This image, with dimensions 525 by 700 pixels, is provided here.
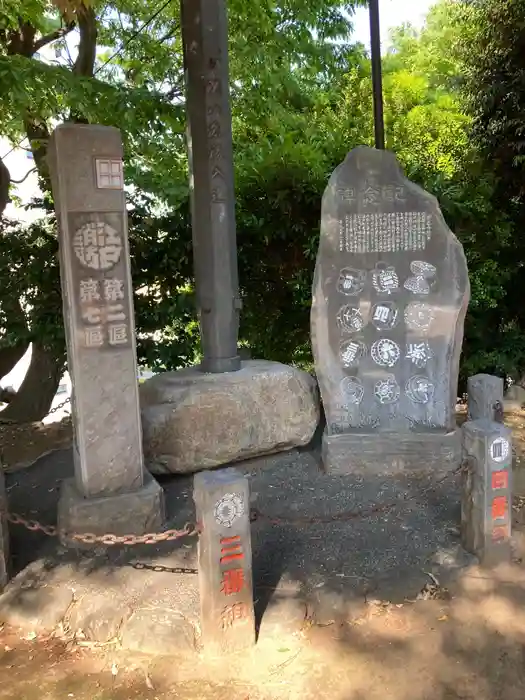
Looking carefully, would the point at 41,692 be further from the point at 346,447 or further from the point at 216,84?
the point at 216,84

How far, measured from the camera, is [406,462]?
15.7 ft

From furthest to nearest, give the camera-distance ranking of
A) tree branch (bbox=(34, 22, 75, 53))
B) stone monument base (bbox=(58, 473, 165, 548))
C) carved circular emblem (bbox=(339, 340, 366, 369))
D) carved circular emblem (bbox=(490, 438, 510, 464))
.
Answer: tree branch (bbox=(34, 22, 75, 53)) < carved circular emblem (bbox=(339, 340, 366, 369)) < stone monument base (bbox=(58, 473, 165, 548)) < carved circular emblem (bbox=(490, 438, 510, 464))

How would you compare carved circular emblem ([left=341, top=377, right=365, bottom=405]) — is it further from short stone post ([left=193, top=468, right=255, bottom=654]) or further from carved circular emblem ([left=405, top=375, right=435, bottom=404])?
short stone post ([left=193, top=468, right=255, bottom=654])

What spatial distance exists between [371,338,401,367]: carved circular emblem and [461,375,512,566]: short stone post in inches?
52.7

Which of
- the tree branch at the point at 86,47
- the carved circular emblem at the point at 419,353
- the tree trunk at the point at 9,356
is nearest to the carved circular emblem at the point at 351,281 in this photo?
the carved circular emblem at the point at 419,353

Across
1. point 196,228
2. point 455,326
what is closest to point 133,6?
point 196,228

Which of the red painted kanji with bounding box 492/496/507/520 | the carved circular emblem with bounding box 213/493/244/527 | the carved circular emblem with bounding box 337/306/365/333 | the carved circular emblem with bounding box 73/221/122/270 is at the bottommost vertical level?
the red painted kanji with bounding box 492/496/507/520

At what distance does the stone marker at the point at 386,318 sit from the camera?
4.78 metres

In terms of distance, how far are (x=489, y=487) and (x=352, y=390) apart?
160 cm

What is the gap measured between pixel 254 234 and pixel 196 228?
192 cm

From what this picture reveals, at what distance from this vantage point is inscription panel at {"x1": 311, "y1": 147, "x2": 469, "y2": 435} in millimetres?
4785

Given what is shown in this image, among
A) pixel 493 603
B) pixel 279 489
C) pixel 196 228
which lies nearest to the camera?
pixel 493 603

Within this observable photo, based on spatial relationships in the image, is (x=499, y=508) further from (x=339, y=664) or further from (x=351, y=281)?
(x=351, y=281)

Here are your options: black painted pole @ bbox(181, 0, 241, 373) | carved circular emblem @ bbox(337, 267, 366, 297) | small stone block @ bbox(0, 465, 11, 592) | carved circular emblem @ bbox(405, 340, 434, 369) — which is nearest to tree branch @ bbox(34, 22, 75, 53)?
black painted pole @ bbox(181, 0, 241, 373)
